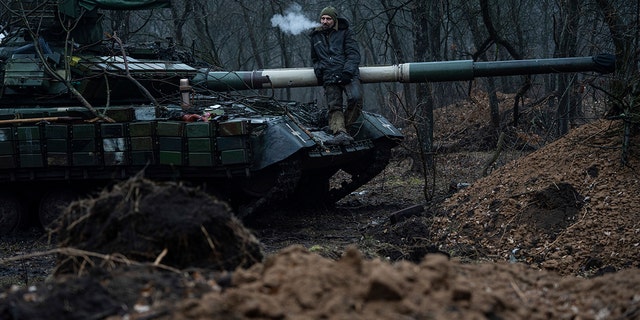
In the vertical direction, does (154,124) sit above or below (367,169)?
above

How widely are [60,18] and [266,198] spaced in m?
3.71

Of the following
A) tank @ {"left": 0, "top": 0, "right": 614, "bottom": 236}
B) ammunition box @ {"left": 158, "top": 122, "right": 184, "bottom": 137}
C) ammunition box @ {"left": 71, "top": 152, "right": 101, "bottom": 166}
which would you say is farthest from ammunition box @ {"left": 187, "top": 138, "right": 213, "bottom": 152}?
ammunition box @ {"left": 71, "top": 152, "right": 101, "bottom": 166}

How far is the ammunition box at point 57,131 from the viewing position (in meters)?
11.4

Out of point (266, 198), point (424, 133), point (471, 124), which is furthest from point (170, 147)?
point (471, 124)

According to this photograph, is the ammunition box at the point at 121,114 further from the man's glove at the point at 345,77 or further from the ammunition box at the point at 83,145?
the man's glove at the point at 345,77

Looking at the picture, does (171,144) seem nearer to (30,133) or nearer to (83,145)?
(83,145)

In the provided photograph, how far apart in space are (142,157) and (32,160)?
55.8 inches

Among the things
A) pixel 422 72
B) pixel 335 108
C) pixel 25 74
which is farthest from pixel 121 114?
pixel 422 72

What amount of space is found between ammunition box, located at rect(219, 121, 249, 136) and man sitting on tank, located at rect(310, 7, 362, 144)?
1844 mm

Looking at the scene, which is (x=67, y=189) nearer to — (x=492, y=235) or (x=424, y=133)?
(x=492, y=235)

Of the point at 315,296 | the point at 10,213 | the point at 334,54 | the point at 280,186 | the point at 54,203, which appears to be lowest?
the point at 10,213

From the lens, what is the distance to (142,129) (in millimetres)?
11188

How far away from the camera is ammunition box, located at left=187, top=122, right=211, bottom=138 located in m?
10.9

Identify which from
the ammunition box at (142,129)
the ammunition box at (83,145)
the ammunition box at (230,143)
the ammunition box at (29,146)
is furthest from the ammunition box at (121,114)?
the ammunition box at (230,143)
